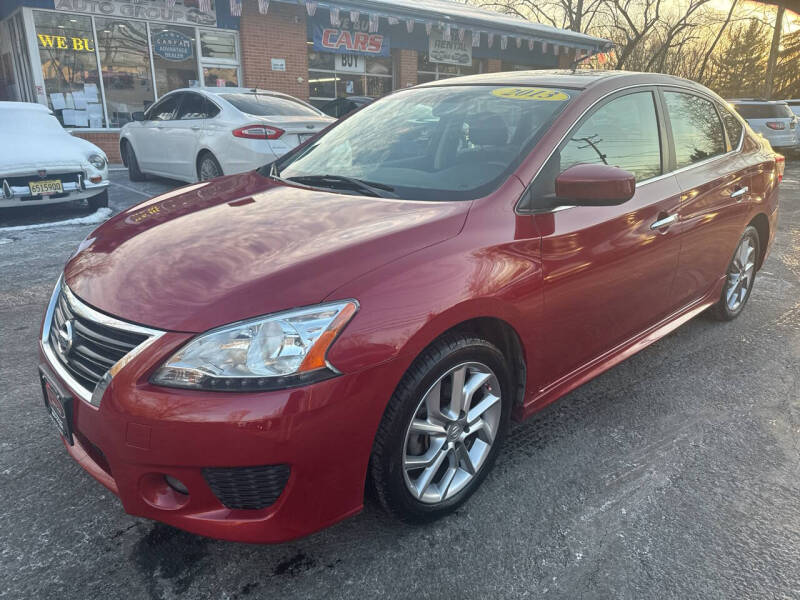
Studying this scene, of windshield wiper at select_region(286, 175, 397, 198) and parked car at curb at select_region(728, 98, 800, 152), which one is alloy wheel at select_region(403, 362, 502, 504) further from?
parked car at curb at select_region(728, 98, 800, 152)

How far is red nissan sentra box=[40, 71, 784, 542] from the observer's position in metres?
1.75

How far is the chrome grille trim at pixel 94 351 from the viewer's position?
182 centimetres

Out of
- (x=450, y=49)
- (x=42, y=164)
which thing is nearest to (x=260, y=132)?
(x=42, y=164)

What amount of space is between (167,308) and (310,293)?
0.45 meters

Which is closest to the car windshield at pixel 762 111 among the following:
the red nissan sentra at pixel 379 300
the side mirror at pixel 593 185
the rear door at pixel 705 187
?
the rear door at pixel 705 187

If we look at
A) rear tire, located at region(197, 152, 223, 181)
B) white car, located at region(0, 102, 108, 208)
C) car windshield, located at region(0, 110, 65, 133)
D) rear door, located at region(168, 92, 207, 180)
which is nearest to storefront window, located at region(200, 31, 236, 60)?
rear door, located at region(168, 92, 207, 180)

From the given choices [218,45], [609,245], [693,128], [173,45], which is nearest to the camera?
[609,245]

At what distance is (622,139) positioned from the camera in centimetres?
291

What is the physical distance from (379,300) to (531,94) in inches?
61.6

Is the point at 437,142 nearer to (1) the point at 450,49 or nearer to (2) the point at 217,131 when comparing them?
(2) the point at 217,131

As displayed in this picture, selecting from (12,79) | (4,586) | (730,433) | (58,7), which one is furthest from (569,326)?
(12,79)

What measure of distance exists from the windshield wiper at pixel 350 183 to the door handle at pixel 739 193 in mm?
2299

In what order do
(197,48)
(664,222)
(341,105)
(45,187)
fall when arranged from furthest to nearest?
A: (197,48) < (341,105) < (45,187) < (664,222)

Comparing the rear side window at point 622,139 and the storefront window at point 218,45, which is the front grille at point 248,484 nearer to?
the rear side window at point 622,139
